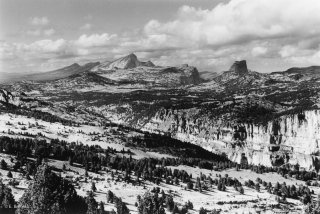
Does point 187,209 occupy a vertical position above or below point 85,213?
below

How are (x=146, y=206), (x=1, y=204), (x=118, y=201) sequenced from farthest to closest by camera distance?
(x=118, y=201), (x=1, y=204), (x=146, y=206)

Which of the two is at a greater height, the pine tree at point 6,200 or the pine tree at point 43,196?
the pine tree at point 43,196

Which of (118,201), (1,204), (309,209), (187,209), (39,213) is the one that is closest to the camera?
(39,213)

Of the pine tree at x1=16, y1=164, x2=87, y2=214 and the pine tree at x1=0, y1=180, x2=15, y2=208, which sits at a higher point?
the pine tree at x1=16, y1=164, x2=87, y2=214

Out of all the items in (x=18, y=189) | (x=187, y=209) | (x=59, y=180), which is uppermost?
(x=59, y=180)

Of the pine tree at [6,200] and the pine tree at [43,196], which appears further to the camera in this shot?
the pine tree at [6,200]

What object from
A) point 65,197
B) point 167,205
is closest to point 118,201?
point 167,205

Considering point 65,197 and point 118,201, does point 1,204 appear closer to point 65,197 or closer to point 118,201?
point 65,197

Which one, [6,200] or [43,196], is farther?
[6,200]

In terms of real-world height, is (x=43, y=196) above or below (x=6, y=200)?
above

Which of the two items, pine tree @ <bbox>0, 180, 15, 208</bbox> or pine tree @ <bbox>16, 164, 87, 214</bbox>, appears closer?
pine tree @ <bbox>16, 164, 87, 214</bbox>

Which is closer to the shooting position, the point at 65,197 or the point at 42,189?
the point at 42,189
